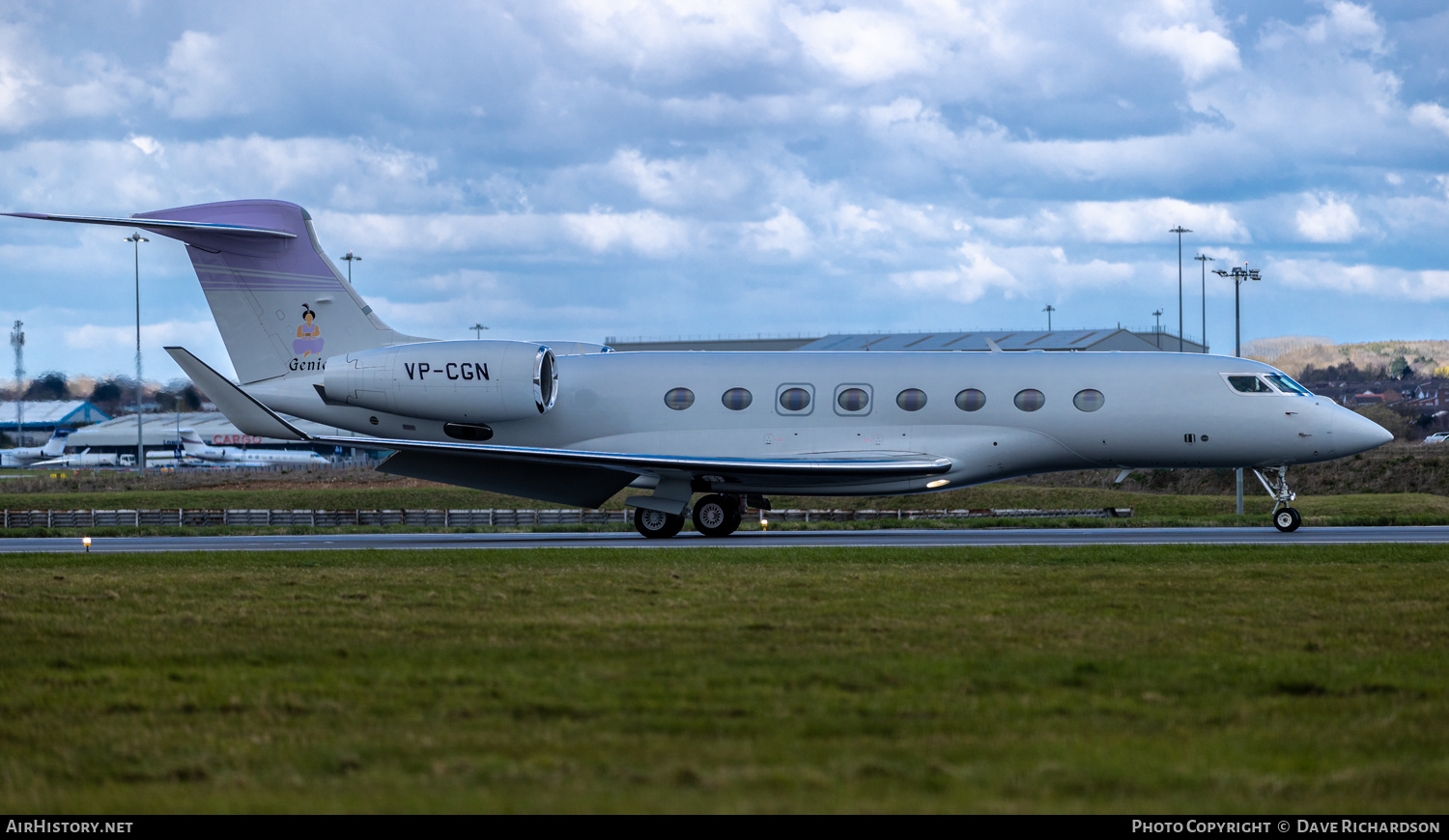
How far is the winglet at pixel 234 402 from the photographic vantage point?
22.3m

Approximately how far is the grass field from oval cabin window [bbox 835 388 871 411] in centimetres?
1022

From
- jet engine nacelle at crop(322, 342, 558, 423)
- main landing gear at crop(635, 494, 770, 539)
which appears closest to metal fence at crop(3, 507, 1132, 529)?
main landing gear at crop(635, 494, 770, 539)

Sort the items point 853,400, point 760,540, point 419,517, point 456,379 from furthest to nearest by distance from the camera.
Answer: point 419,517
point 456,379
point 853,400
point 760,540

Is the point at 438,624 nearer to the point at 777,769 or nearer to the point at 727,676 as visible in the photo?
the point at 727,676

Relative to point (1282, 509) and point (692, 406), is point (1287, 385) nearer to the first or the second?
point (1282, 509)

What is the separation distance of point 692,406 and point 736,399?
873 millimetres

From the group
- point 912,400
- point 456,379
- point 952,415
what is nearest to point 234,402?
point 456,379

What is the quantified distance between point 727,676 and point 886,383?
16.2 meters

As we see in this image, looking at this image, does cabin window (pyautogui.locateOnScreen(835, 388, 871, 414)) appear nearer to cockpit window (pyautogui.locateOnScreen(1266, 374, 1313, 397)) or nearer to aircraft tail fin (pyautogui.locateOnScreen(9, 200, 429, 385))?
cockpit window (pyautogui.locateOnScreen(1266, 374, 1313, 397))

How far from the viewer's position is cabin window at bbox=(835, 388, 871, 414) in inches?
932

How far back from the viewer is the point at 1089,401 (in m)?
23.1

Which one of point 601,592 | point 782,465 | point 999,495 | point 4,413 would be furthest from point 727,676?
point 4,413

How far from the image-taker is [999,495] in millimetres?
40781

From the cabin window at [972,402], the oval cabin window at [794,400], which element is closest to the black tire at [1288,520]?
the cabin window at [972,402]
